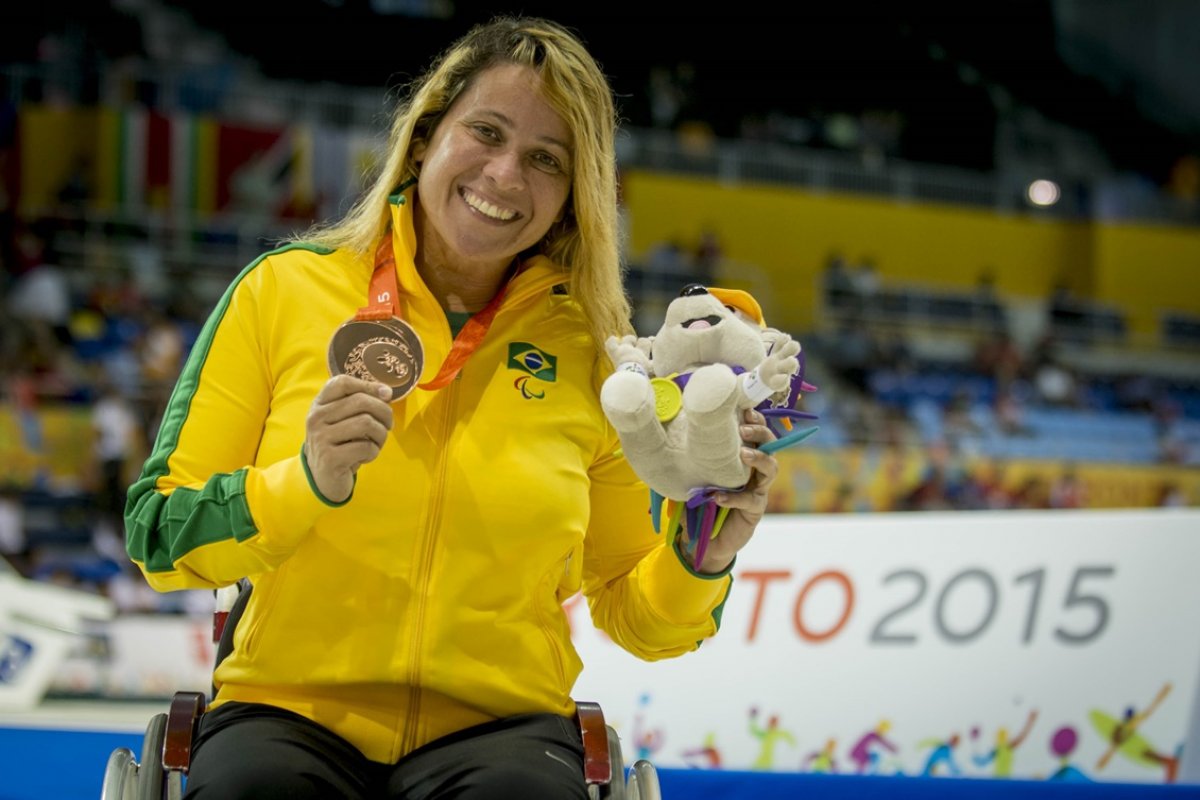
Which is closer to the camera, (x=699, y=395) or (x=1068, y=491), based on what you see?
(x=699, y=395)

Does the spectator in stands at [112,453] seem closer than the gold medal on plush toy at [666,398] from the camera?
No

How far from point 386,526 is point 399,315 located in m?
0.28

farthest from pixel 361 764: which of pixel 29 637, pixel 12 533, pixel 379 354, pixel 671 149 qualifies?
pixel 671 149

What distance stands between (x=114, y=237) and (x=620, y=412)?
10.5 m

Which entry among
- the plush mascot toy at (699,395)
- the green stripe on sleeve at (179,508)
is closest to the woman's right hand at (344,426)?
the green stripe on sleeve at (179,508)

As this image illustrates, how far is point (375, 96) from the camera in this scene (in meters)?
13.9

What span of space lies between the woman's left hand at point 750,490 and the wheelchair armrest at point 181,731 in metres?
0.63

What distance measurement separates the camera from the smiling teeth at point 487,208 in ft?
5.96

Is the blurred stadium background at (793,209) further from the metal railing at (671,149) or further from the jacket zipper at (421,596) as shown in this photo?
the jacket zipper at (421,596)

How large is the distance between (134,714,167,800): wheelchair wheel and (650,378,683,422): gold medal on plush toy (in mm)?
658

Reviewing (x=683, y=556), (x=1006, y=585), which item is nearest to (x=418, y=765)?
(x=683, y=556)

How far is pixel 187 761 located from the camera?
1.59 m

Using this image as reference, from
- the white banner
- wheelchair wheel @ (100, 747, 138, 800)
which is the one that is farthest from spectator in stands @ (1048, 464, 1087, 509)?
wheelchair wheel @ (100, 747, 138, 800)

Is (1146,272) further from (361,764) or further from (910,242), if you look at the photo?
(361,764)
